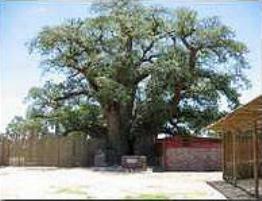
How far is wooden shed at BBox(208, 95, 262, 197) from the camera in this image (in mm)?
12008

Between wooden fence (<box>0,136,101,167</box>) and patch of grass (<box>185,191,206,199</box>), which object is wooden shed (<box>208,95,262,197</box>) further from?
wooden fence (<box>0,136,101,167</box>)

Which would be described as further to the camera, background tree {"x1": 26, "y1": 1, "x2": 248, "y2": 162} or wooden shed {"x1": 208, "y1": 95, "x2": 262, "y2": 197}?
background tree {"x1": 26, "y1": 1, "x2": 248, "y2": 162}

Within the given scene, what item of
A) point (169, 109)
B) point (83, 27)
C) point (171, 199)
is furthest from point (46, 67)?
point (171, 199)

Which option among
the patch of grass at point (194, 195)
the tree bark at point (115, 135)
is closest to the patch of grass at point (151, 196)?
the patch of grass at point (194, 195)

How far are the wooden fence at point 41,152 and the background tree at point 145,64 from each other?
1.52m

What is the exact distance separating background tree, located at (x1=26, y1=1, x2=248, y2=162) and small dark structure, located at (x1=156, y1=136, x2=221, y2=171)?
1577mm

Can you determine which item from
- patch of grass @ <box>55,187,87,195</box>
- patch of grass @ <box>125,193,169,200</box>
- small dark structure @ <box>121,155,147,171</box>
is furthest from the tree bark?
patch of grass @ <box>125,193,169,200</box>

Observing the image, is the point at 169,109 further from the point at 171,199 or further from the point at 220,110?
the point at 171,199

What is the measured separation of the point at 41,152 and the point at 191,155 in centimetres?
588

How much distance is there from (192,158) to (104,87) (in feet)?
12.8

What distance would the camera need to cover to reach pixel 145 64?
70.6 ft

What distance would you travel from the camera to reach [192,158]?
20.1 meters

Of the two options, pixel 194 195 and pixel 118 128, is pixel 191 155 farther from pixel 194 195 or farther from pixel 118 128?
pixel 194 195

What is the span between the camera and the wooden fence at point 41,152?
72.3 feet
